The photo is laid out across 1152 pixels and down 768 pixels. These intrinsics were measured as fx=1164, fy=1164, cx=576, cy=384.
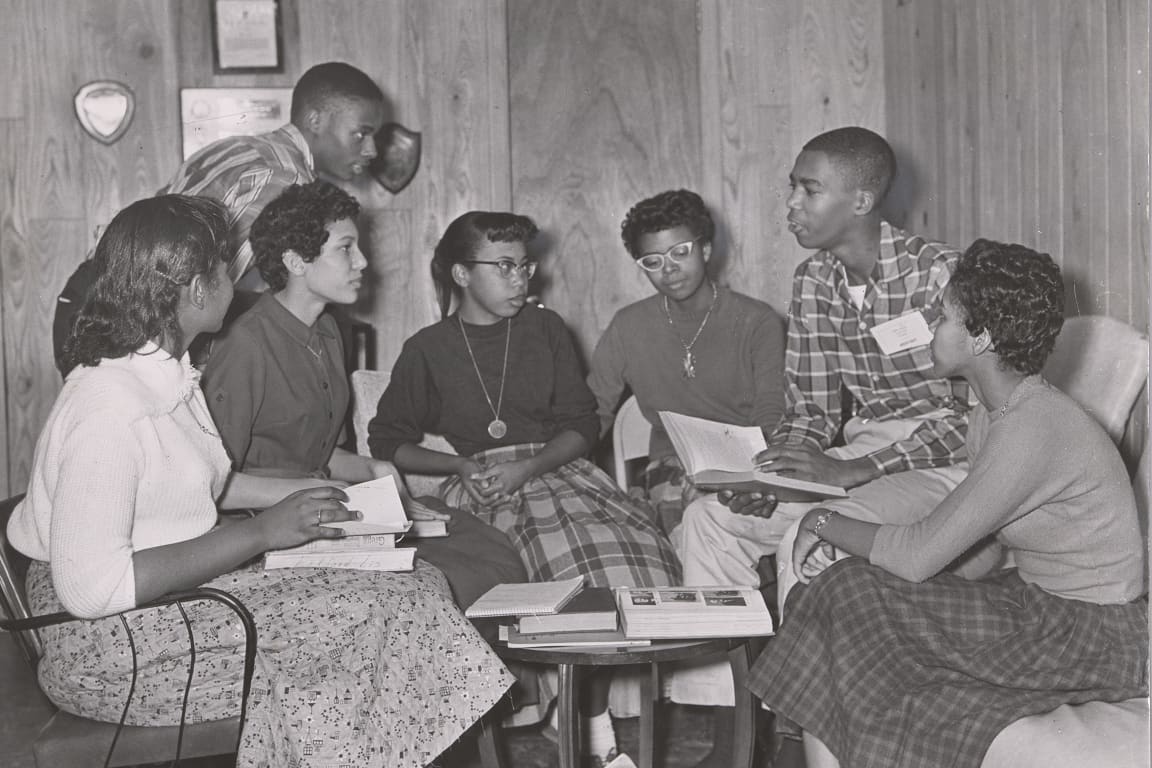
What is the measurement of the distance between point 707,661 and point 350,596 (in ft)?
4.15

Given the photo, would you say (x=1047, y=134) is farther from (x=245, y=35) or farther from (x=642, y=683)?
(x=245, y=35)

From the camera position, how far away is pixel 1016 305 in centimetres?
260

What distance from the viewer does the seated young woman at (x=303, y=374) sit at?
3291 millimetres

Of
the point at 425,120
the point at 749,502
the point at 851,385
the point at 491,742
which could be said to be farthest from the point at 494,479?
the point at 425,120

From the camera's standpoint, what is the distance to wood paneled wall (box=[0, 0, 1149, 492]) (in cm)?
475

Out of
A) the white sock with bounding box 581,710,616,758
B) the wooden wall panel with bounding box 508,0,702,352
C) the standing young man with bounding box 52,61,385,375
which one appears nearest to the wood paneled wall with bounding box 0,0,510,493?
the wooden wall panel with bounding box 508,0,702,352

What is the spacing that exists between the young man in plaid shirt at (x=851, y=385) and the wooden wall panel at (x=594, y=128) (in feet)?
4.54

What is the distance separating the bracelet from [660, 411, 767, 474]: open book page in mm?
405

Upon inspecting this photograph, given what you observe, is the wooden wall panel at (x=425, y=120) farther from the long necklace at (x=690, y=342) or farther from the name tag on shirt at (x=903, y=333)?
the name tag on shirt at (x=903, y=333)

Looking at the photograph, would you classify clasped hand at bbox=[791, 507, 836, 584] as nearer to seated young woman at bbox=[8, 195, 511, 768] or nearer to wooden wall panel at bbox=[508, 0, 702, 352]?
seated young woman at bbox=[8, 195, 511, 768]

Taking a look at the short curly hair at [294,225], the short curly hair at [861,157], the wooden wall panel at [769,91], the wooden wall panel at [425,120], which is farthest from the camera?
the wooden wall panel at [769,91]

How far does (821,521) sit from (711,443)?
58cm

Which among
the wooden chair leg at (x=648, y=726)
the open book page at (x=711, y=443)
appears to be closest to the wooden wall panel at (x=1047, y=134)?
the open book page at (x=711, y=443)

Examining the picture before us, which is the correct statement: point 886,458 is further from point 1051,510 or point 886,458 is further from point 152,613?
point 152,613
